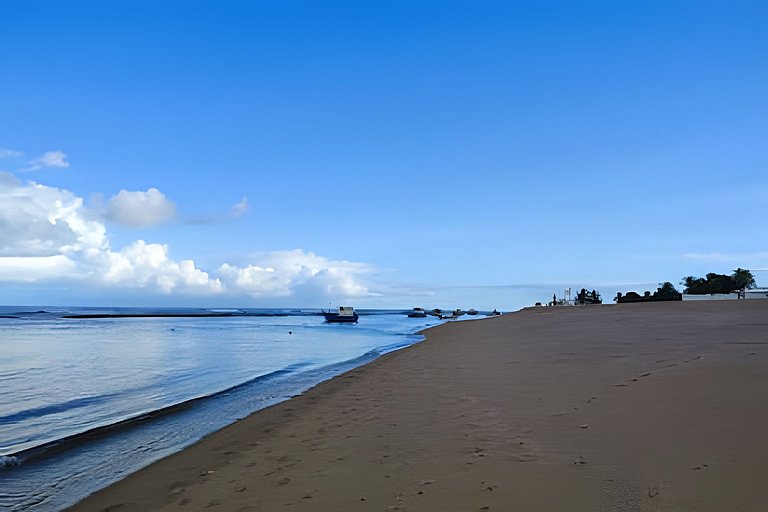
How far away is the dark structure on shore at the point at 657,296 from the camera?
6457cm

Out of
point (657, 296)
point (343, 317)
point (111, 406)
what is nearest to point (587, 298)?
point (657, 296)

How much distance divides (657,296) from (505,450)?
69.2 meters

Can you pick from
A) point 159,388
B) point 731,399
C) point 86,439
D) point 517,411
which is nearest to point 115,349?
point 159,388

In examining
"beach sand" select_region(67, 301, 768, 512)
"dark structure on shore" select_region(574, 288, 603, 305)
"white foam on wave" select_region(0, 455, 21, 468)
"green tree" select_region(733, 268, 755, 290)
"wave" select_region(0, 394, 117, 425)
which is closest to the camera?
"beach sand" select_region(67, 301, 768, 512)

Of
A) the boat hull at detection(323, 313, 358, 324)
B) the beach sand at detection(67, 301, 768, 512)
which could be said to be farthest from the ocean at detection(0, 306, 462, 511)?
the boat hull at detection(323, 313, 358, 324)

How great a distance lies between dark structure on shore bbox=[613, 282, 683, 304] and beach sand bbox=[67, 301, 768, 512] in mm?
58141

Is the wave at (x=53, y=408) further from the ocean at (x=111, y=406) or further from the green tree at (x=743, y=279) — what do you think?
the green tree at (x=743, y=279)

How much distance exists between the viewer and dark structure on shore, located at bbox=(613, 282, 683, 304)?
6457 centimetres

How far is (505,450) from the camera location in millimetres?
6289

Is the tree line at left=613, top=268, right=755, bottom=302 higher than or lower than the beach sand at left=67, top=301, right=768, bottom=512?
higher

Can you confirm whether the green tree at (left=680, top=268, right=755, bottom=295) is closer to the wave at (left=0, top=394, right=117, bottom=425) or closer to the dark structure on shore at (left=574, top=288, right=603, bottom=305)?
the dark structure on shore at (left=574, top=288, right=603, bottom=305)

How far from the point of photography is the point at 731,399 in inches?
305

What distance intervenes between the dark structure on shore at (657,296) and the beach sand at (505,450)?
58.1 meters

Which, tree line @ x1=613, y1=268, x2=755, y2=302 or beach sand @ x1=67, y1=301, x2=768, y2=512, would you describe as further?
tree line @ x1=613, y1=268, x2=755, y2=302
